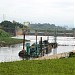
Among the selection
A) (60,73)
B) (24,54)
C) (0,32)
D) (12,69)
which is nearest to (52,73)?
(60,73)

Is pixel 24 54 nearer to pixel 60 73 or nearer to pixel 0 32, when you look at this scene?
pixel 60 73

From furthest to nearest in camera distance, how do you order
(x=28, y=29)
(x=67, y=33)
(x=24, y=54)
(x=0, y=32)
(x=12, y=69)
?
(x=67, y=33) → (x=28, y=29) → (x=0, y=32) → (x=24, y=54) → (x=12, y=69)

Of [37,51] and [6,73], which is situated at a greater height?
[6,73]

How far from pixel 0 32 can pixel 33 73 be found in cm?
8711

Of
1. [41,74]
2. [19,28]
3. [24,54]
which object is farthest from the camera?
[19,28]

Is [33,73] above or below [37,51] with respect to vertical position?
above

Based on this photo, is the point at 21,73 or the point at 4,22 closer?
the point at 21,73

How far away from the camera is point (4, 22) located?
369 feet

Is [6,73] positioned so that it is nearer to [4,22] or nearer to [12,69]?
[12,69]

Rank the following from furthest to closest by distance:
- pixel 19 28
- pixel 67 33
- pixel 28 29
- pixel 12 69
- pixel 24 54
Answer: pixel 67 33
pixel 28 29
pixel 19 28
pixel 24 54
pixel 12 69

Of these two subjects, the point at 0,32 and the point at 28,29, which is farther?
Result: the point at 28,29

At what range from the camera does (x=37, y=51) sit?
1811 inches

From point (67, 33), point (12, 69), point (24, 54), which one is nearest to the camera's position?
point (12, 69)

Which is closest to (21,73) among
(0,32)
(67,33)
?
(0,32)
